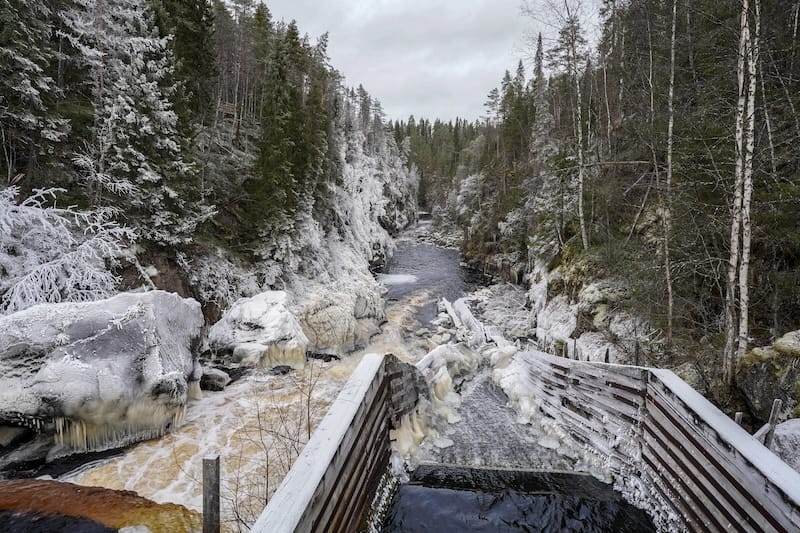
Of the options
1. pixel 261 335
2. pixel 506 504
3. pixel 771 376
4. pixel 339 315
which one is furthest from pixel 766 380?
pixel 339 315

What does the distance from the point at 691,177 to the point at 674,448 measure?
5.78 meters

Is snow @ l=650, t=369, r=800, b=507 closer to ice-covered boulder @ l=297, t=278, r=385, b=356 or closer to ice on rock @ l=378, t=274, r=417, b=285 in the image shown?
ice-covered boulder @ l=297, t=278, r=385, b=356

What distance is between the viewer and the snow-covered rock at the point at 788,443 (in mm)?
4070

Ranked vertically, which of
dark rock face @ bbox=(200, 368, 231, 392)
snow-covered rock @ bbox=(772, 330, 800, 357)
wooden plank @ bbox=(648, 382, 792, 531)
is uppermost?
snow-covered rock @ bbox=(772, 330, 800, 357)

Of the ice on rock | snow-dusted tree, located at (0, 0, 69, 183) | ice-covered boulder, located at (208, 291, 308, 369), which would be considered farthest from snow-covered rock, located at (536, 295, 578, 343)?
snow-dusted tree, located at (0, 0, 69, 183)

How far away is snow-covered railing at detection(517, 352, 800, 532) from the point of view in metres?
3.43

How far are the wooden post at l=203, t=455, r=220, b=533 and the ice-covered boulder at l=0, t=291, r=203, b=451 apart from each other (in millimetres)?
4237

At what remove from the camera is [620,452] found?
19.0ft

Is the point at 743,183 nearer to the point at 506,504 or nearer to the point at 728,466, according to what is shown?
the point at 728,466

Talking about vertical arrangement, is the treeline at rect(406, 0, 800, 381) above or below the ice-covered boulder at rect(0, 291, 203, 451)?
above

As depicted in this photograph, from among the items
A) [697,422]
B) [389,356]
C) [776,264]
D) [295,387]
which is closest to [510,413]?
[389,356]

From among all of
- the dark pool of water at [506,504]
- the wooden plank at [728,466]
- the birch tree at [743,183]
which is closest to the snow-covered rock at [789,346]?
the birch tree at [743,183]

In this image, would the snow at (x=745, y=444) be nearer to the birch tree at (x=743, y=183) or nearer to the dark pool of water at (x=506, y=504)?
the birch tree at (x=743, y=183)

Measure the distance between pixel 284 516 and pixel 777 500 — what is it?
4087 mm
